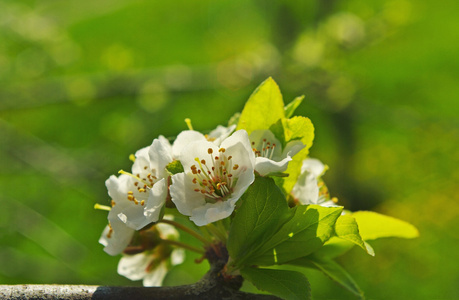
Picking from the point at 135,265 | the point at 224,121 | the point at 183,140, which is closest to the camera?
the point at 183,140

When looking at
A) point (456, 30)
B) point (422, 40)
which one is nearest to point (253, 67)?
point (422, 40)

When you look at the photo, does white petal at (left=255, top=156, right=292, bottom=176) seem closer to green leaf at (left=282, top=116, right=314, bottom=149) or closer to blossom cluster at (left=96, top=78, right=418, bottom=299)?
blossom cluster at (left=96, top=78, right=418, bottom=299)

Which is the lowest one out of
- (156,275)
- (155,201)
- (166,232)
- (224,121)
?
(224,121)

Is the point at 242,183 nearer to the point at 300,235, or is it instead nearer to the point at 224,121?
the point at 300,235

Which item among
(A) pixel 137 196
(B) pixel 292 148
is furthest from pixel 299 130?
(A) pixel 137 196

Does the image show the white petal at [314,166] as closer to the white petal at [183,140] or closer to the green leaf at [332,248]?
the green leaf at [332,248]

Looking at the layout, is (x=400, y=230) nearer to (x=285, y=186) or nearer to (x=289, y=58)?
(x=285, y=186)

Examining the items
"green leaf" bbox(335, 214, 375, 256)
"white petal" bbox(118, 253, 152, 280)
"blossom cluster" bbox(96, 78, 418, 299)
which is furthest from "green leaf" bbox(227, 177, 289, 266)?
"white petal" bbox(118, 253, 152, 280)
